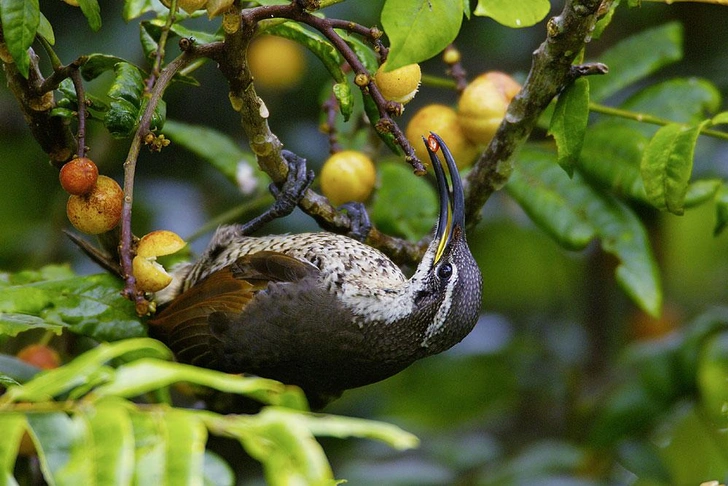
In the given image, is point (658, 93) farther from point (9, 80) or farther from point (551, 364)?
point (9, 80)

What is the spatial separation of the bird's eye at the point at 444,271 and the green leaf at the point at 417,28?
1.12 metres

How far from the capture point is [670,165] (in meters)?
2.68

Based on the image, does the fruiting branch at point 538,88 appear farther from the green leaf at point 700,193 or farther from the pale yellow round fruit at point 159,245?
the pale yellow round fruit at point 159,245

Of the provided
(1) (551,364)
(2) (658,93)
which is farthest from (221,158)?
(1) (551,364)

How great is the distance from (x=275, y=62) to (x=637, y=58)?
1.66 m

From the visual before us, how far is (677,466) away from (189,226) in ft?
8.10

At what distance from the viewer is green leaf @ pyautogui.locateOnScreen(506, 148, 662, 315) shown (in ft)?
10.7

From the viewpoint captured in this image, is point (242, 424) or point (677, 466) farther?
point (677, 466)

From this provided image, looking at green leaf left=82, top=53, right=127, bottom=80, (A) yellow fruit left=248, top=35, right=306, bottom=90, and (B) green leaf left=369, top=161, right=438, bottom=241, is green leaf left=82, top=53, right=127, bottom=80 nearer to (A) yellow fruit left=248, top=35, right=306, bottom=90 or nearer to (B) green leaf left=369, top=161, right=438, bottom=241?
(B) green leaf left=369, top=161, right=438, bottom=241

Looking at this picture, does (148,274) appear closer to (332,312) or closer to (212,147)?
(332,312)

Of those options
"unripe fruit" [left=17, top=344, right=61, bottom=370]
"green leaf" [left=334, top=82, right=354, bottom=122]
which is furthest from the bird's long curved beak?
"unripe fruit" [left=17, top=344, right=61, bottom=370]

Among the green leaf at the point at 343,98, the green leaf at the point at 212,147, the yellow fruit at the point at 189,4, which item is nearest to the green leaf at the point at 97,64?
the yellow fruit at the point at 189,4

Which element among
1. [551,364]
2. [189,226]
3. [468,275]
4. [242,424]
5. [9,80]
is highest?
[9,80]

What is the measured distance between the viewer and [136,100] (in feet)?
7.34
